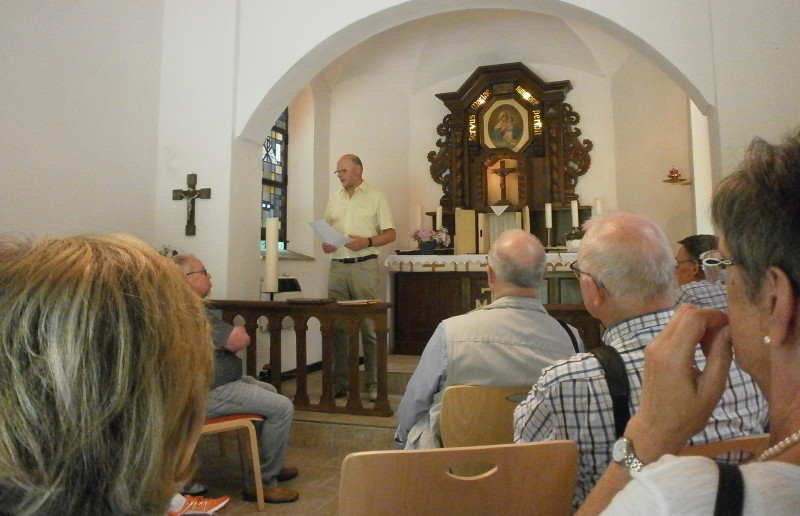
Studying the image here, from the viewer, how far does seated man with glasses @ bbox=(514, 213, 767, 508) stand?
135cm

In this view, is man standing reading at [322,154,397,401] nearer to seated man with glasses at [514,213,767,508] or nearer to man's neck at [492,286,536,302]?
man's neck at [492,286,536,302]

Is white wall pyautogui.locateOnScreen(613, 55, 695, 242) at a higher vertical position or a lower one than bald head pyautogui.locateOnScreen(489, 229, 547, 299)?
higher

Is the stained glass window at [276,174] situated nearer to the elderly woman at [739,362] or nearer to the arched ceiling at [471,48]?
the arched ceiling at [471,48]

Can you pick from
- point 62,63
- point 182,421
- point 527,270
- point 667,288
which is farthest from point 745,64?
point 62,63

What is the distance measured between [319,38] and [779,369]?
4.07 m

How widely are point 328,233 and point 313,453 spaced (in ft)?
5.01

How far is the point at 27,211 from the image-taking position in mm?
3402

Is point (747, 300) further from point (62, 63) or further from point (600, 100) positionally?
point (600, 100)

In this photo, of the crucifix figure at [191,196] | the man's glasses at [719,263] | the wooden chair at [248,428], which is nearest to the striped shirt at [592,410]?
the man's glasses at [719,263]

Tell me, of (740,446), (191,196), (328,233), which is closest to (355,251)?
(328,233)

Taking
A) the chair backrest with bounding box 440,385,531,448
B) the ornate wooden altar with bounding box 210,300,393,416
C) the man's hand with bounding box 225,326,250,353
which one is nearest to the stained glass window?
the ornate wooden altar with bounding box 210,300,393,416

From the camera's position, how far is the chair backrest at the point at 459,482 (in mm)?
1079

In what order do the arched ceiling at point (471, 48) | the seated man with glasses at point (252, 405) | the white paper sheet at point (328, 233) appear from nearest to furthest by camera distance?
the seated man with glasses at point (252, 405) < the white paper sheet at point (328, 233) < the arched ceiling at point (471, 48)

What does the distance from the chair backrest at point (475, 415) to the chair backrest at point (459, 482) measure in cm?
50
